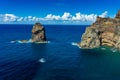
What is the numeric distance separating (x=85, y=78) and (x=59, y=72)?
1309cm

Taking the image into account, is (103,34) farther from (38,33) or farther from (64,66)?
(64,66)

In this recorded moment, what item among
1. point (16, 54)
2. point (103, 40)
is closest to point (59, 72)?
point (16, 54)

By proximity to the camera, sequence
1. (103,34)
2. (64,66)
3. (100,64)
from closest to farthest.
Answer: (64,66) → (100,64) → (103,34)

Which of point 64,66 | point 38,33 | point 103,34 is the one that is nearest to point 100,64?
point 64,66

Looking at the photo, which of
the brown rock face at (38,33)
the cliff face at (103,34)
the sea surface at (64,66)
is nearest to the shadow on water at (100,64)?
the sea surface at (64,66)

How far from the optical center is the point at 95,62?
10812 cm

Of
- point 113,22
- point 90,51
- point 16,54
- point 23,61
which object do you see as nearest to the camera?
point 23,61

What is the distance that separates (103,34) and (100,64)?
1987 inches

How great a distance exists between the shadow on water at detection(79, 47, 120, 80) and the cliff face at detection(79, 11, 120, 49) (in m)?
7.21

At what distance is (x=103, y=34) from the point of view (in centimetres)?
15038

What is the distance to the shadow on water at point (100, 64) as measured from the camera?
85.2 meters

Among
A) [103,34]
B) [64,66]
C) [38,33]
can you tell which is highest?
[103,34]

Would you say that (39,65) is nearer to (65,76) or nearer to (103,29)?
(65,76)

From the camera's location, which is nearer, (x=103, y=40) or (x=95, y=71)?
(x=95, y=71)
